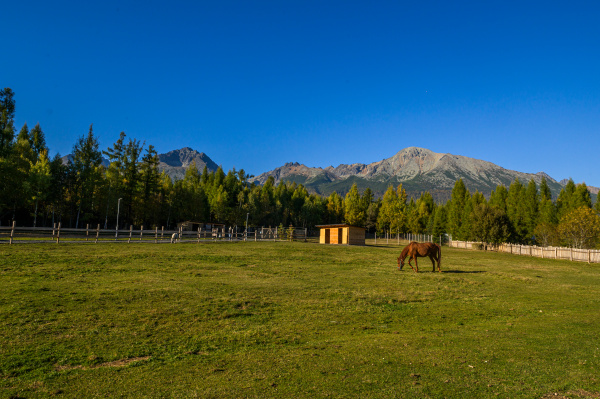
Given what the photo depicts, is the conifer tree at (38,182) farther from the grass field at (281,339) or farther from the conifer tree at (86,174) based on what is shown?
the grass field at (281,339)

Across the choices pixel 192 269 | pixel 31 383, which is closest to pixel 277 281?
pixel 192 269

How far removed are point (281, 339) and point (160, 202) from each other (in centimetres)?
7301

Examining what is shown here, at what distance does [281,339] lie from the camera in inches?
298

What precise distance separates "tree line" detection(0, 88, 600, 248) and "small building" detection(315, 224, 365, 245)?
2003cm

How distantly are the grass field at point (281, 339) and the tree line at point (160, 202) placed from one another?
3588 cm

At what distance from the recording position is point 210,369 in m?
5.71

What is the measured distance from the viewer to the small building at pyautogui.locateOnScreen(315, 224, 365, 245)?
184 feet

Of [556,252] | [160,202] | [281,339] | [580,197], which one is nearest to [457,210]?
[580,197]

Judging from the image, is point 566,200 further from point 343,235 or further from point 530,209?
point 343,235

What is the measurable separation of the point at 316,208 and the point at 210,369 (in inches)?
4289

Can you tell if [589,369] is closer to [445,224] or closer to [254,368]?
[254,368]

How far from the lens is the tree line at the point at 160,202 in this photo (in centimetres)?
4500

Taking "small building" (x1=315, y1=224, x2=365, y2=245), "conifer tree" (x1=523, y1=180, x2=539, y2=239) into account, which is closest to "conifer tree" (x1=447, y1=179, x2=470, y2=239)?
"conifer tree" (x1=523, y1=180, x2=539, y2=239)

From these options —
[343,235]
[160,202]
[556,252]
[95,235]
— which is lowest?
[95,235]
